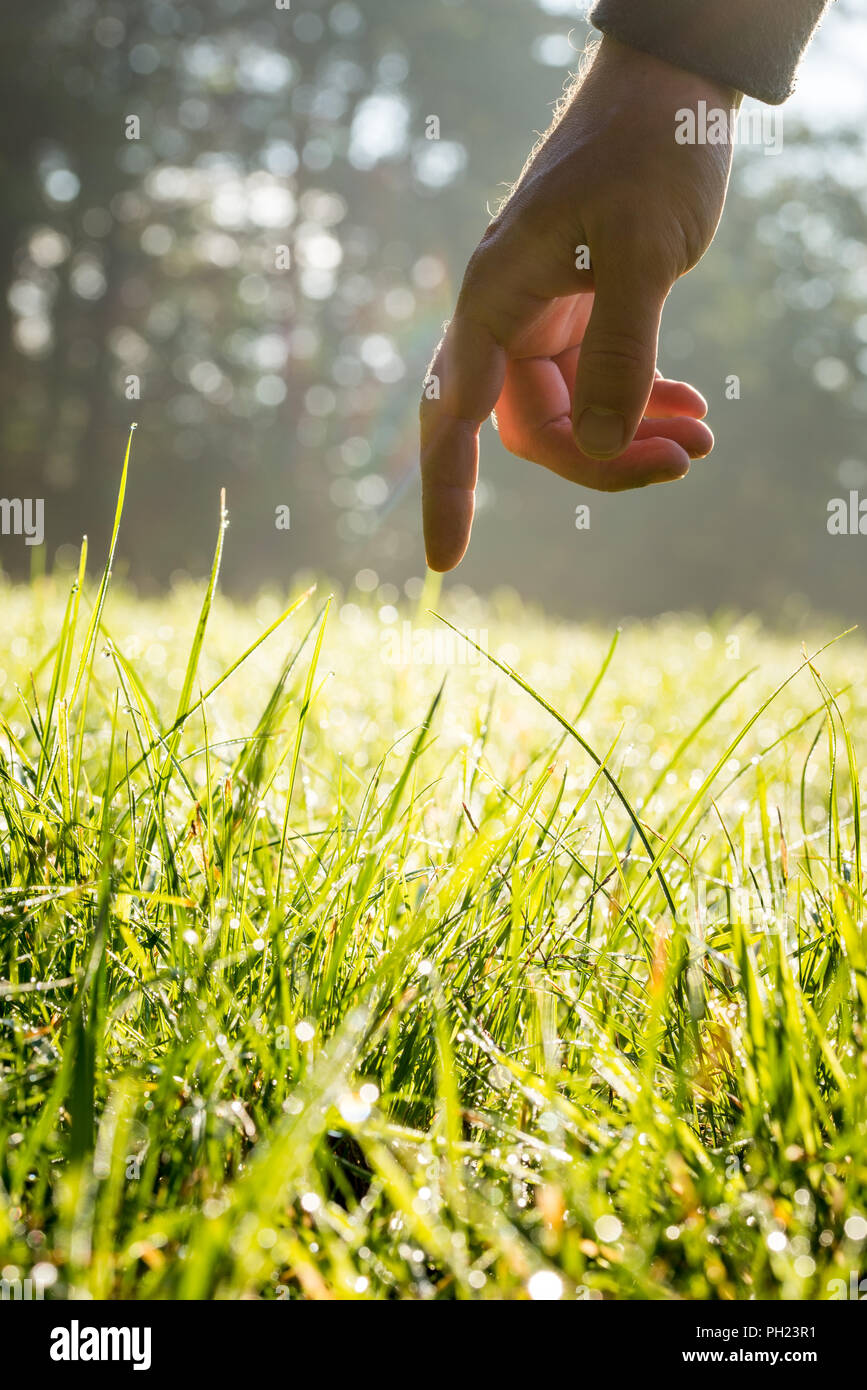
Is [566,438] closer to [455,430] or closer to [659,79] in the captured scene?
[455,430]

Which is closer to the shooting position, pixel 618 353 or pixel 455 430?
→ pixel 618 353

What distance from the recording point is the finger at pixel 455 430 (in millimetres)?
1216

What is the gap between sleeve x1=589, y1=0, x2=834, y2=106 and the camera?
1094 mm

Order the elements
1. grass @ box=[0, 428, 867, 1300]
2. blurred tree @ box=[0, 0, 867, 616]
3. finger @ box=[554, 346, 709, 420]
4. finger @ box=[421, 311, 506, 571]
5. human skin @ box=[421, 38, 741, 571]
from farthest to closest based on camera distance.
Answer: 1. blurred tree @ box=[0, 0, 867, 616]
2. finger @ box=[554, 346, 709, 420]
3. finger @ box=[421, 311, 506, 571]
4. human skin @ box=[421, 38, 741, 571]
5. grass @ box=[0, 428, 867, 1300]

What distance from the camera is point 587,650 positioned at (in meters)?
4.80

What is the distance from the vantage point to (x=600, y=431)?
43.3 inches

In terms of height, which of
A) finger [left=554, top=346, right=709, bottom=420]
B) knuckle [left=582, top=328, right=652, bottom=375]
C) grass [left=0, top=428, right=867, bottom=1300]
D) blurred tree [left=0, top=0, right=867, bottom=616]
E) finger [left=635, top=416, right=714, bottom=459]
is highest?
blurred tree [left=0, top=0, right=867, bottom=616]

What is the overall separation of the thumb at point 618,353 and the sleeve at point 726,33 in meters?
0.30

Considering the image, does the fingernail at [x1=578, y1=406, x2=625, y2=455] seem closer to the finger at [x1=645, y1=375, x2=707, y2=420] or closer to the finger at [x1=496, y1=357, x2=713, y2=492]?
the finger at [x1=496, y1=357, x2=713, y2=492]

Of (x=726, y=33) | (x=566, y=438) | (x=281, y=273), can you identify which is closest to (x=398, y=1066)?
(x=566, y=438)

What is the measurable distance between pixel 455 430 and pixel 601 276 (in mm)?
294

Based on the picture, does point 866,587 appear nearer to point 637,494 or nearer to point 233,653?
point 637,494

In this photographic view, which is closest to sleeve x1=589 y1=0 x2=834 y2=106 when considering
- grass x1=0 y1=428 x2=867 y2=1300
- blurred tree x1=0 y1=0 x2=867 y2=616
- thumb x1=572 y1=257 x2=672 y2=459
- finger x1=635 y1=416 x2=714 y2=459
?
thumb x1=572 y1=257 x2=672 y2=459

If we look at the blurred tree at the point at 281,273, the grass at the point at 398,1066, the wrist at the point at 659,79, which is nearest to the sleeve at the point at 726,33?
the wrist at the point at 659,79
